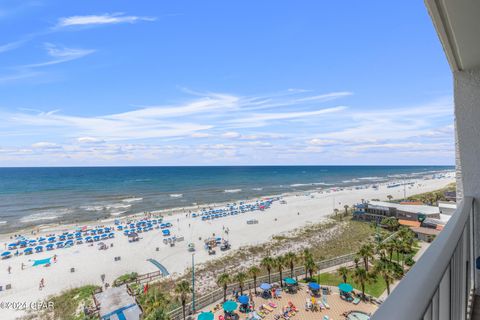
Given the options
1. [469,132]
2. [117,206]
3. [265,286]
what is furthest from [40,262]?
[469,132]

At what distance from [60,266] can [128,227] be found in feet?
30.9

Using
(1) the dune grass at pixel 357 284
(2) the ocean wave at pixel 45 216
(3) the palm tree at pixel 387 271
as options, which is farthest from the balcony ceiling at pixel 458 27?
(2) the ocean wave at pixel 45 216

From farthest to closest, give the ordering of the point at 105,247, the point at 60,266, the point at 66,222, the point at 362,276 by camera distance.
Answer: the point at 66,222, the point at 105,247, the point at 60,266, the point at 362,276

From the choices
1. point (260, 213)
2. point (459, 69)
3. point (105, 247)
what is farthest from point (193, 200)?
point (459, 69)

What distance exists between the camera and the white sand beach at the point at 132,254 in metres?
17.0

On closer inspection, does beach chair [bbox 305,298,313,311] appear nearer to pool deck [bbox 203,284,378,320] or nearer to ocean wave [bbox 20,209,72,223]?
pool deck [bbox 203,284,378,320]

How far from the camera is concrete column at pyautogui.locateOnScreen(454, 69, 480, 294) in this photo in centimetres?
247

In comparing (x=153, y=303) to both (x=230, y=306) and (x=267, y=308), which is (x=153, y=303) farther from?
(x=267, y=308)

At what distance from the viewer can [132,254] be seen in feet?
70.6

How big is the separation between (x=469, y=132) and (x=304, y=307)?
37.3 feet

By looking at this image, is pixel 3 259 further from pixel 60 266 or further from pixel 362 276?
pixel 362 276

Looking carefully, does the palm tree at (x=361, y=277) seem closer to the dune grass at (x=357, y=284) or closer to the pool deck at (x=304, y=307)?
the dune grass at (x=357, y=284)

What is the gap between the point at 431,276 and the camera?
2.63 ft

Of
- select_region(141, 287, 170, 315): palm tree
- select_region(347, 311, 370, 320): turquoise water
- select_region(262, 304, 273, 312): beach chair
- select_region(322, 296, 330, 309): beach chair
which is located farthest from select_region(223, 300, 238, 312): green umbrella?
select_region(347, 311, 370, 320): turquoise water
